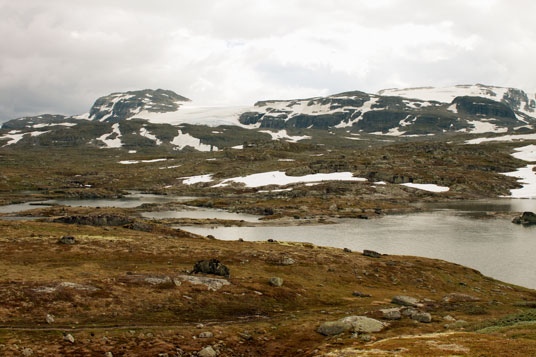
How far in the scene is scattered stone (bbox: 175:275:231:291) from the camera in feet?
129

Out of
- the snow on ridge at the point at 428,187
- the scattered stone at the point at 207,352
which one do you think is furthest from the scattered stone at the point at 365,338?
the snow on ridge at the point at 428,187

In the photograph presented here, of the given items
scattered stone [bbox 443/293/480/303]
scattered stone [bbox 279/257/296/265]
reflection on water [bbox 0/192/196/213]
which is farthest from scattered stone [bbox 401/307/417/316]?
reflection on water [bbox 0/192/196/213]

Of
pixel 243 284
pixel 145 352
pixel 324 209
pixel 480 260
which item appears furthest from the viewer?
pixel 324 209

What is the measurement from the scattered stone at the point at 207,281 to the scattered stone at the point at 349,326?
12.0 meters

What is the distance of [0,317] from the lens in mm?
28141

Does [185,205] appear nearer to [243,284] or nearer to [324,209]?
[324,209]

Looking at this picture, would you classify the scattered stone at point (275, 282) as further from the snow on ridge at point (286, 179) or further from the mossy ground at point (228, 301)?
the snow on ridge at point (286, 179)

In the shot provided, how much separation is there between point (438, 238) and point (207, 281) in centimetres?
6988

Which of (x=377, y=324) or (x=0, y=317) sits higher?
(x=0, y=317)

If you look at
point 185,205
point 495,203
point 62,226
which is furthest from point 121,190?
point 495,203

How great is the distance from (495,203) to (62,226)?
480ft

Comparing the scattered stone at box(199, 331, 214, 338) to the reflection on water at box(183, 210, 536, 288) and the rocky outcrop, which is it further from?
the rocky outcrop

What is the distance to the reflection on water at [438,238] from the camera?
236ft

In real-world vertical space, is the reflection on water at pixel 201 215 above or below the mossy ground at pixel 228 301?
below
